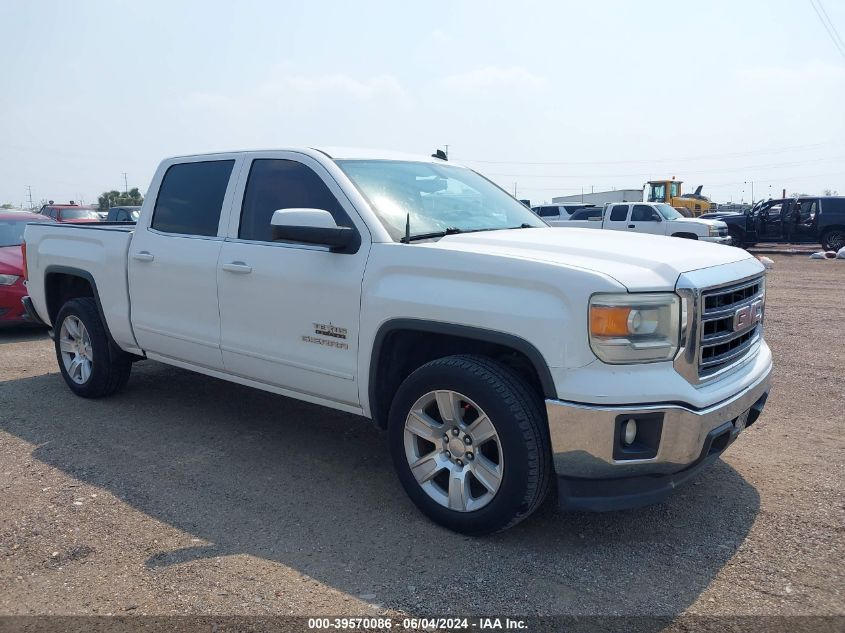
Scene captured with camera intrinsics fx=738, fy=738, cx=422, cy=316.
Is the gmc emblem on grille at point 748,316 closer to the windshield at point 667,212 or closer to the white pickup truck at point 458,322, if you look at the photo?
the white pickup truck at point 458,322

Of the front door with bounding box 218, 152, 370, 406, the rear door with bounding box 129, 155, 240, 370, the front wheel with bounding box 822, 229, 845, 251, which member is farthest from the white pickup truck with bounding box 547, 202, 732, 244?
the front door with bounding box 218, 152, 370, 406

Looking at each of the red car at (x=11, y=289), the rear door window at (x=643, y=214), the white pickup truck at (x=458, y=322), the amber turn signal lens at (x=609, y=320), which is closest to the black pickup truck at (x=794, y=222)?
the rear door window at (x=643, y=214)

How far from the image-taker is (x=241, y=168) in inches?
191

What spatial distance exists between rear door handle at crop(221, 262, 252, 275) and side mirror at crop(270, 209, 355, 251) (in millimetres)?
675

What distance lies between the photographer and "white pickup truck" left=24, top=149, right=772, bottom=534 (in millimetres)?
3184

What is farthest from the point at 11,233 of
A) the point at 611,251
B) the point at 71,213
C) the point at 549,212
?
the point at 549,212

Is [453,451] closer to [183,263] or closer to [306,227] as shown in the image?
[306,227]

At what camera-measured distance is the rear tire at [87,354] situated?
5.88 metres

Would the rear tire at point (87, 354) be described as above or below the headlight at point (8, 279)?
below

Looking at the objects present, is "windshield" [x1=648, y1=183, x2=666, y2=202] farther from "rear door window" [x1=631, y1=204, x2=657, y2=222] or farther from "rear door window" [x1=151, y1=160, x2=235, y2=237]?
"rear door window" [x1=151, y1=160, x2=235, y2=237]

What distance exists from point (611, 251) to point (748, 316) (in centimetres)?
85

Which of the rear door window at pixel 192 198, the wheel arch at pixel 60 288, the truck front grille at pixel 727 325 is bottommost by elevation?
the wheel arch at pixel 60 288

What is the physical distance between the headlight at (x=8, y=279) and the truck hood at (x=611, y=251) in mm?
7144

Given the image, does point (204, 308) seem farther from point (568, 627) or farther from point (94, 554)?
point (568, 627)
